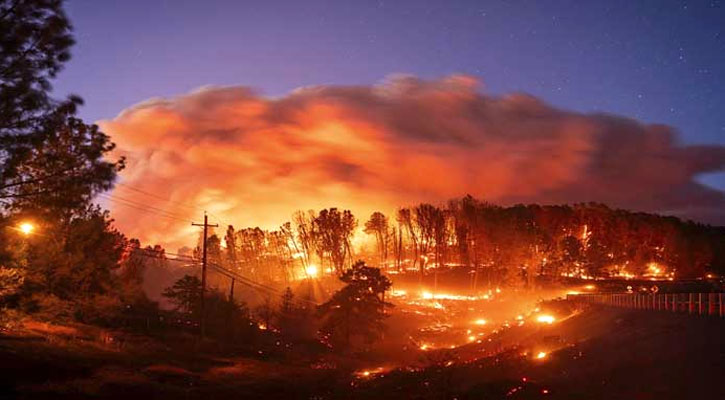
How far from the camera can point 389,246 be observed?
126125mm

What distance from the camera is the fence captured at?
107 ft

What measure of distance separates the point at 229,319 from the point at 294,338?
8.39 metres

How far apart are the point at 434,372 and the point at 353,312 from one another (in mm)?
30411

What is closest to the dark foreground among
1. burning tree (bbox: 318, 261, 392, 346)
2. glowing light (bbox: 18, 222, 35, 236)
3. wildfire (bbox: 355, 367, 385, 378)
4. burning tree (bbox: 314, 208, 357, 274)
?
wildfire (bbox: 355, 367, 385, 378)

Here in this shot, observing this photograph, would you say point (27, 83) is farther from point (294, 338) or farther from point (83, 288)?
point (294, 338)

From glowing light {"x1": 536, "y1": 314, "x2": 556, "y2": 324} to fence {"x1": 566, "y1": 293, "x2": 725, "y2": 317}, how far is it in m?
5.41

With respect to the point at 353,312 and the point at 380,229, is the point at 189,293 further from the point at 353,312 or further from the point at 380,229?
the point at 380,229

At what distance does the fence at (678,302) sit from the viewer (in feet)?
107

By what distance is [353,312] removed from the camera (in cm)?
6284

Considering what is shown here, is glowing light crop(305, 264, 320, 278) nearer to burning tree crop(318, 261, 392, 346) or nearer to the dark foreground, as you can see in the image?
burning tree crop(318, 261, 392, 346)

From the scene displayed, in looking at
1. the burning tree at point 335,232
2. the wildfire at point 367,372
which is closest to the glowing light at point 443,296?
the burning tree at point 335,232

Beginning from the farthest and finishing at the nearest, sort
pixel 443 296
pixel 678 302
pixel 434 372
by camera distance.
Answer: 1. pixel 443 296
2. pixel 678 302
3. pixel 434 372

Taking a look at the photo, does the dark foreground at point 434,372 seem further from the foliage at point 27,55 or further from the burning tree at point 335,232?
the burning tree at point 335,232

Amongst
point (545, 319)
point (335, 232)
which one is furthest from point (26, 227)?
point (335, 232)
